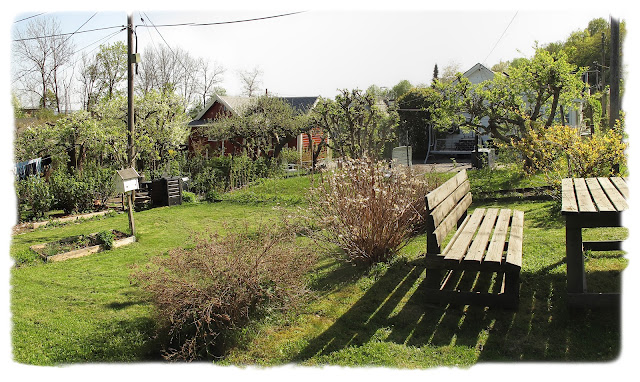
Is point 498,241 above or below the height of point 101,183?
below

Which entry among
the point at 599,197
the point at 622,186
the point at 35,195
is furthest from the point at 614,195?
the point at 35,195

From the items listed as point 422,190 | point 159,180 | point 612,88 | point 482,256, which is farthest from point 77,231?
point 612,88

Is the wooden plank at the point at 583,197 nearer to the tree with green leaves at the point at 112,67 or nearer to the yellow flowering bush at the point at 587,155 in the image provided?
the yellow flowering bush at the point at 587,155

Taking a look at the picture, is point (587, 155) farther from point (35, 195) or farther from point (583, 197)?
point (35, 195)

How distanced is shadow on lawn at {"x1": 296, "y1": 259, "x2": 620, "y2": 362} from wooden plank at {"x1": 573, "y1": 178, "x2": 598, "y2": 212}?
91 cm

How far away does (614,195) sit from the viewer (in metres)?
4.46

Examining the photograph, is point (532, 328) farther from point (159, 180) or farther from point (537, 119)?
point (159, 180)

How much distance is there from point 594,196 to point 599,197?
2.2 inches

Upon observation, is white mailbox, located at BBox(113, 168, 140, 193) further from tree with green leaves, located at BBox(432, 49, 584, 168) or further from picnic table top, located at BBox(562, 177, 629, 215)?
tree with green leaves, located at BBox(432, 49, 584, 168)

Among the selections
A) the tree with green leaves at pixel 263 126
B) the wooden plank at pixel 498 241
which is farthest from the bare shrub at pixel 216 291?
the tree with green leaves at pixel 263 126

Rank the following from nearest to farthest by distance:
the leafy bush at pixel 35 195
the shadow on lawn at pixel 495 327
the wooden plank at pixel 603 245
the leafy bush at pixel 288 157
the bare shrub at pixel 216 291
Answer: the shadow on lawn at pixel 495 327 < the bare shrub at pixel 216 291 < the wooden plank at pixel 603 245 < the leafy bush at pixel 35 195 < the leafy bush at pixel 288 157

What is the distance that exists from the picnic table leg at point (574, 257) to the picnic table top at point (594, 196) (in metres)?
0.17

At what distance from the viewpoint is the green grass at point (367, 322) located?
150 inches

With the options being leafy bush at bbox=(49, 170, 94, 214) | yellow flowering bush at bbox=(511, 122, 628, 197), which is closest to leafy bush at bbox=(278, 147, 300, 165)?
leafy bush at bbox=(49, 170, 94, 214)
